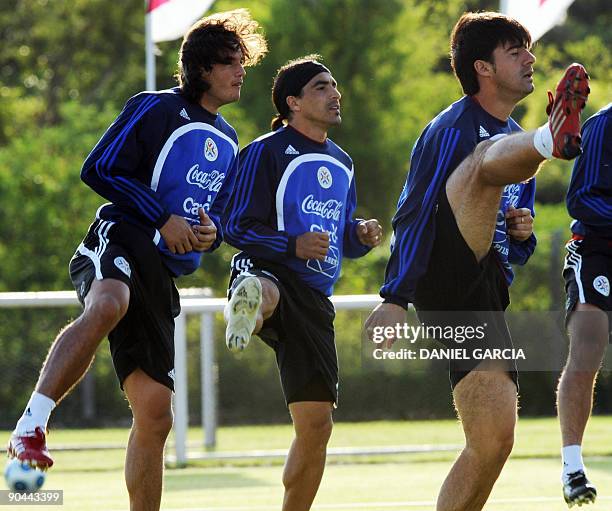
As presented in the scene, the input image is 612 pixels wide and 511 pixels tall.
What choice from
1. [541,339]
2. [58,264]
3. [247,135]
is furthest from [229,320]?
[247,135]

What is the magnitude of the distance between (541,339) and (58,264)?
24.8 ft

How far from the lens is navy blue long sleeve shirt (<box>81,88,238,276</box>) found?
639 centimetres

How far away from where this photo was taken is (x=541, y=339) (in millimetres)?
16531

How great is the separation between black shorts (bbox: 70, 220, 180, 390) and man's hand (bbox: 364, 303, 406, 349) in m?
1.26

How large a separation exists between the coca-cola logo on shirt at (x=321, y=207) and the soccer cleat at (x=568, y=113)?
7.73ft

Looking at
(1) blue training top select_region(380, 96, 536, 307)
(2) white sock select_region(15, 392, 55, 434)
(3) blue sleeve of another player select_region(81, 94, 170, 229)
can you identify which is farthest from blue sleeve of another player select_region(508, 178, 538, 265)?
(2) white sock select_region(15, 392, 55, 434)

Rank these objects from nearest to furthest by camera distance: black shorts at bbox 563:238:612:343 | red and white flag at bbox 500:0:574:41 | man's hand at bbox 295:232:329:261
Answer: man's hand at bbox 295:232:329:261
black shorts at bbox 563:238:612:343
red and white flag at bbox 500:0:574:41

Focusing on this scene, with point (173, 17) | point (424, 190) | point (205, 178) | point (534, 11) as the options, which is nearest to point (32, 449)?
point (205, 178)

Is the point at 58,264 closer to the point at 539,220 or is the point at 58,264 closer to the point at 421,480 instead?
the point at 539,220


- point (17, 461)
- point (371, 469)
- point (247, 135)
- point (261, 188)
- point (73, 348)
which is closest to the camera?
point (17, 461)

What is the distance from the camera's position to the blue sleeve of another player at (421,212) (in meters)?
5.85

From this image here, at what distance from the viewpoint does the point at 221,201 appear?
6961mm

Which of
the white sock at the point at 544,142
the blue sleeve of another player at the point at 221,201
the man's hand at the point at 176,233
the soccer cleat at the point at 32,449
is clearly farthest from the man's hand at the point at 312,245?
the white sock at the point at 544,142

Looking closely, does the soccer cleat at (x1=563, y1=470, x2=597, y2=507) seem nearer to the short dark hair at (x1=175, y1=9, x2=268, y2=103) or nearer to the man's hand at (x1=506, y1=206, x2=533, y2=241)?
the man's hand at (x1=506, y1=206, x2=533, y2=241)
